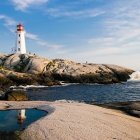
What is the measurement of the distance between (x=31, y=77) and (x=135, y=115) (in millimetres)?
63266

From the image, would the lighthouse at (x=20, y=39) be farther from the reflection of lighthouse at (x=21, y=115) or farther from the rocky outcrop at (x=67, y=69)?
the reflection of lighthouse at (x=21, y=115)

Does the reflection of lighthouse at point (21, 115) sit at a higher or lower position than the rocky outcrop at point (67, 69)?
lower

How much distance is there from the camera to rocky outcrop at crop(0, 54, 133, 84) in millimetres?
99438

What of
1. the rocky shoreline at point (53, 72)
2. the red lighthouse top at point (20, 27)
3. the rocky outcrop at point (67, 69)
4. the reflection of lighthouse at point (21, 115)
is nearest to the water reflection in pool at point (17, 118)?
the reflection of lighthouse at point (21, 115)

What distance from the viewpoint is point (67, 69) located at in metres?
101

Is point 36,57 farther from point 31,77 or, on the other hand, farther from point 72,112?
point 72,112

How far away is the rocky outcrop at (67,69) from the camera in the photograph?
326 ft

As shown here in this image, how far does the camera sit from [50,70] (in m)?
100

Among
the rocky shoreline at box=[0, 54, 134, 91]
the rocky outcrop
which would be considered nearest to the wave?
the rocky shoreline at box=[0, 54, 134, 91]

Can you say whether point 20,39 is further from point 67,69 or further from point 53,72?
point 67,69

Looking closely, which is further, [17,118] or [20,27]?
[20,27]

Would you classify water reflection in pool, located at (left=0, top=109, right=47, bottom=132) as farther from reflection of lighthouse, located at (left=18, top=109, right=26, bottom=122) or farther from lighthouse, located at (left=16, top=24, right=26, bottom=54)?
lighthouse, located at (left=16, top=24, right=26, bottom=54)

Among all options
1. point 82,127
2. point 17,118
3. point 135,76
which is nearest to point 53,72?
point 135,76

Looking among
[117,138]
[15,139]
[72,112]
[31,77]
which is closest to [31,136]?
[15,139]
